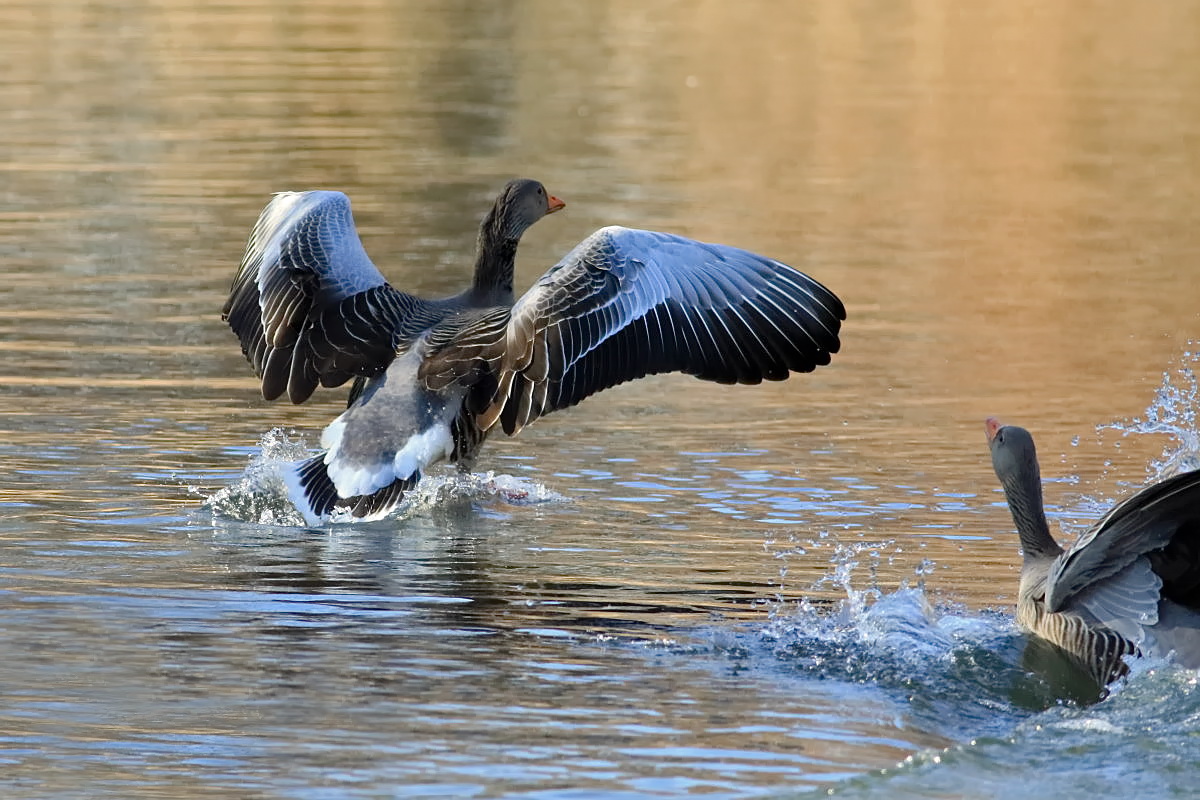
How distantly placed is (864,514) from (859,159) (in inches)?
551

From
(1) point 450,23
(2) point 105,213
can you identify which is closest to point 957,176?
A: (2) point 105,213

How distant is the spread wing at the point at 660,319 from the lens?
8.88 meters

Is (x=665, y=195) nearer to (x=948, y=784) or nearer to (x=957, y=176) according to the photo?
(x=957, y=176)

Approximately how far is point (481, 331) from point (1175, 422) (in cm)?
392

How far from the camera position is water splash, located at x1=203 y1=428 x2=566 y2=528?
945 cm

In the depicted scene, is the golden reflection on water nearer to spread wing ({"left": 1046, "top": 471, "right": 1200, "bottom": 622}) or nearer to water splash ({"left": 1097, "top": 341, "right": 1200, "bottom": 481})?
water splash ({"left": 1097, "top": 341, "right": 1200, "bottom": 481})

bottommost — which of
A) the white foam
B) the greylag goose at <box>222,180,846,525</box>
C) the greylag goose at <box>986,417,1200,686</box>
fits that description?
the greylag goose at <box>986,417,1200,686</box>

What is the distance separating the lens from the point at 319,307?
995cm

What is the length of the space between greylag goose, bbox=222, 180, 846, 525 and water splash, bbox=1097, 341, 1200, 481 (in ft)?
5.59

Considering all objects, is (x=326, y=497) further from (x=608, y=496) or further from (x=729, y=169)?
(x=729, y=169)

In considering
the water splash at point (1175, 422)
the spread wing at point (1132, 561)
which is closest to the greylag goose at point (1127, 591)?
the spread wing at point (1132, 561)

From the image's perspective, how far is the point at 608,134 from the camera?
2470cm

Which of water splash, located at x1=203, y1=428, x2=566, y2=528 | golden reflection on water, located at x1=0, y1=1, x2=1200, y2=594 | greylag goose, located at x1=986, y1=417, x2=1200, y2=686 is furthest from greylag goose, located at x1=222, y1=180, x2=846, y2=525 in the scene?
greylag goose, located at x1=986, y1=417, x2=1200, y2=686

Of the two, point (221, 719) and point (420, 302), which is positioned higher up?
point (420, 302)
